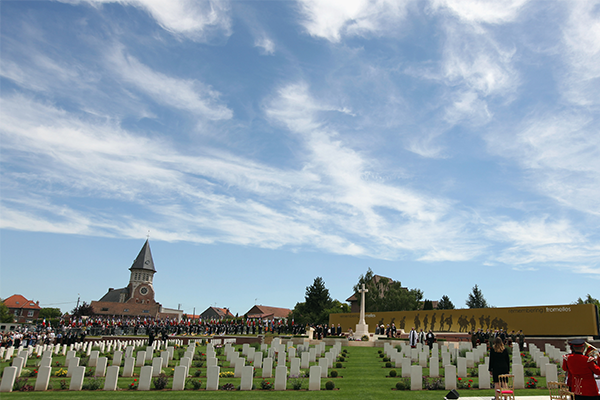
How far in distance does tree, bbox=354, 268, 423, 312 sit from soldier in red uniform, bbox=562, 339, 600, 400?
4926cm

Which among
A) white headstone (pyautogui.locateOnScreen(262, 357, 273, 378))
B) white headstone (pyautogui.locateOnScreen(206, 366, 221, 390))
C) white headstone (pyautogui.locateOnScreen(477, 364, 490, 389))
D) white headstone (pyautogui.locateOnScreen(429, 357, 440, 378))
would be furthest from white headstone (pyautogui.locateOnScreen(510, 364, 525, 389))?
white headstone (pyautogui.locateOnScreen(206, 366, 221, 390))

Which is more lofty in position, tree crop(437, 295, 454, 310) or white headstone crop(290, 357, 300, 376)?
tree crop(437, 295, 454, 310)

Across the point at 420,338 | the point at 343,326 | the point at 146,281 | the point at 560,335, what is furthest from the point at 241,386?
the point at 146,281

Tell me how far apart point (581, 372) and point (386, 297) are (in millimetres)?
53153

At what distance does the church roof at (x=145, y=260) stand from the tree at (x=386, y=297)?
212 feet

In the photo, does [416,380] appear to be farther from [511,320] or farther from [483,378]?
[511,320]

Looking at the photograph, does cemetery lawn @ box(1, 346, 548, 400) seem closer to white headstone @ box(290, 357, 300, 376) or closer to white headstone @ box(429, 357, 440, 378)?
white headstone @ box(290, 357, 300, 376)

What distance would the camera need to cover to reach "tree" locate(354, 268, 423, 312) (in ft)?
185

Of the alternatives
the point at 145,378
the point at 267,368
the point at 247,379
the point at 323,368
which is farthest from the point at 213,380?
the point at 323,368

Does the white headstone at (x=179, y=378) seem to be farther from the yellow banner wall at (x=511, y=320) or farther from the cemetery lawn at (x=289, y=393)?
the yellow banner wall at (x=511, y=320)

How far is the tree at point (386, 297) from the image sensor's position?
56425mm

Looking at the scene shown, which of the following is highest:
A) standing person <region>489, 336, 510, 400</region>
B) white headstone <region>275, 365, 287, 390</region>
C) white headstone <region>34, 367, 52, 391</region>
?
standing person <region>489, 336, 510, 400</region>

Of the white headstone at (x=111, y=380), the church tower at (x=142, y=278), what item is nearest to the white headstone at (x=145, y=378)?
the white headstone at (x=111, y=380)

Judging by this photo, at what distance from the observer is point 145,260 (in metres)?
A: 105
